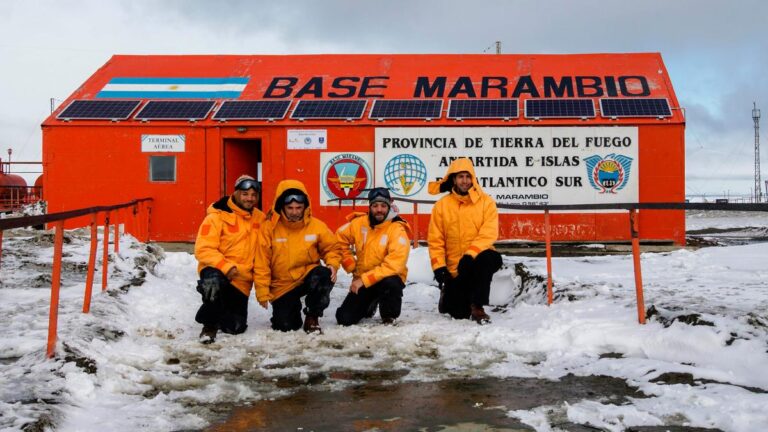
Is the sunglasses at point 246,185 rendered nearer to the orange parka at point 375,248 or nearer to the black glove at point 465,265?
the orange parka at point 375,248

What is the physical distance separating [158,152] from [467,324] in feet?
30.3

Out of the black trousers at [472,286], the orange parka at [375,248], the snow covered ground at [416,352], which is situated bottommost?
the snow covered ground at [416,352]

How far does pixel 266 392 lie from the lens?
3654 mm


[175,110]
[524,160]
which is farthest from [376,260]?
[175,110]

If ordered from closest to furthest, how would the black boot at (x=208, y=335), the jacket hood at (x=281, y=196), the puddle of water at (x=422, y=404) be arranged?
1. the puddle of water at (x=422, y=404)
2. the black boot at (x=208, y=335)
3. the jacket hood at (x=281, y=196)

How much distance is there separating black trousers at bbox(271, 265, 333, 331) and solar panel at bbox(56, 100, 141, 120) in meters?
8.97

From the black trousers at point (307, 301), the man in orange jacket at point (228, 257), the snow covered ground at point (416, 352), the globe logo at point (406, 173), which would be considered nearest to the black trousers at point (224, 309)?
the man in orange jacket at point (228, 257)

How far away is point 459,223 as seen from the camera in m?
5.81

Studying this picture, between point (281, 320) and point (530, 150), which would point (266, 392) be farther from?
point (530, 150)

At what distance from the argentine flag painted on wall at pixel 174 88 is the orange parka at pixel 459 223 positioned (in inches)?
346

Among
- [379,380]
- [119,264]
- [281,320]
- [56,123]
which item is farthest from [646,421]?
[56,123]

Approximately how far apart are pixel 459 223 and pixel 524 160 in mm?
7277

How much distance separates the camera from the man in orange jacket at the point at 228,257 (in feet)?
16.6

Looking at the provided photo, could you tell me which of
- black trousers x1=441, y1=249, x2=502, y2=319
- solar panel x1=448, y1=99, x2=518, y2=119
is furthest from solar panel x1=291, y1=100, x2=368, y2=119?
black trousers x1=441, y1=249, x2=502, y2=319
